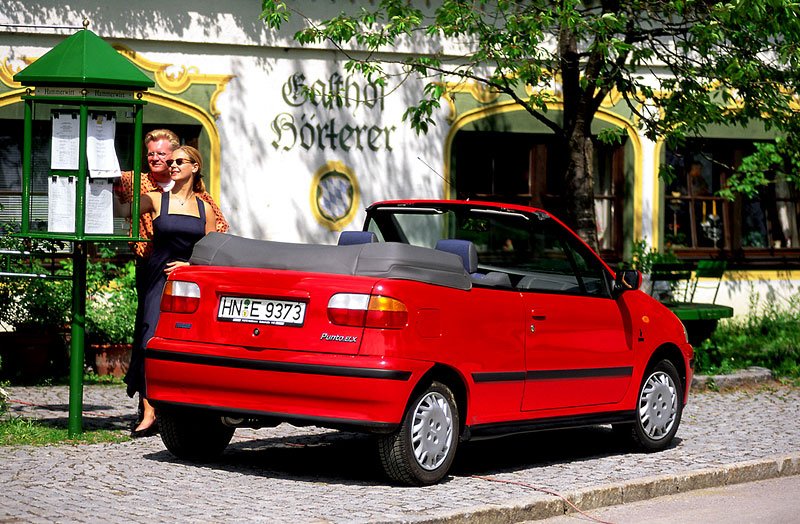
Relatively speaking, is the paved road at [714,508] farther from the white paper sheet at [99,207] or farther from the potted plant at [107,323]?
the potted plant at [107,323]

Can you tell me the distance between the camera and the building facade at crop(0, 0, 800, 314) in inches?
593

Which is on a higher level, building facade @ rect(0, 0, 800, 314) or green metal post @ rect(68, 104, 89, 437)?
building facade @ rect(0, 0, 800, 314)

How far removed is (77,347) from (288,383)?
2.20 metres

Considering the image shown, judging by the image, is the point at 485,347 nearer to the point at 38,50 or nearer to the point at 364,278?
the point at 364,278

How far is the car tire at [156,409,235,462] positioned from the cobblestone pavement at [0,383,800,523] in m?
0.09

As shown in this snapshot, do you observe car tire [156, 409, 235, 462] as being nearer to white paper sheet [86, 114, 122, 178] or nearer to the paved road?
white paper sheet [86, 114, 122, 178]

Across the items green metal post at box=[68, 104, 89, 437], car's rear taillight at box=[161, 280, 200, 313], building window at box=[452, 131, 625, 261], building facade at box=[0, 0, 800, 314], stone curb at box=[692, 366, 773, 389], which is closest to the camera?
car's rear taillight at box=[161, 280, 200, 313]

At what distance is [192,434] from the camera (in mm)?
8438

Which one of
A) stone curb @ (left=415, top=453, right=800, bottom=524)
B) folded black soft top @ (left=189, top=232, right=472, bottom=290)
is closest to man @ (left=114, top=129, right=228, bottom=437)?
folded black soft top @ (left=189, top=232, right=472, bottom=290)

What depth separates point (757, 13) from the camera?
11.5m

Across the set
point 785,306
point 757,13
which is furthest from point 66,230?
point 785,306

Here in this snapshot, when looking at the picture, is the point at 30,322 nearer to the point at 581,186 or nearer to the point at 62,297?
the point at 62,297

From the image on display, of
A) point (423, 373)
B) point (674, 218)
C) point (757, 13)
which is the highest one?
point (757, 13)

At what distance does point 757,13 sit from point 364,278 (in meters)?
5.50
